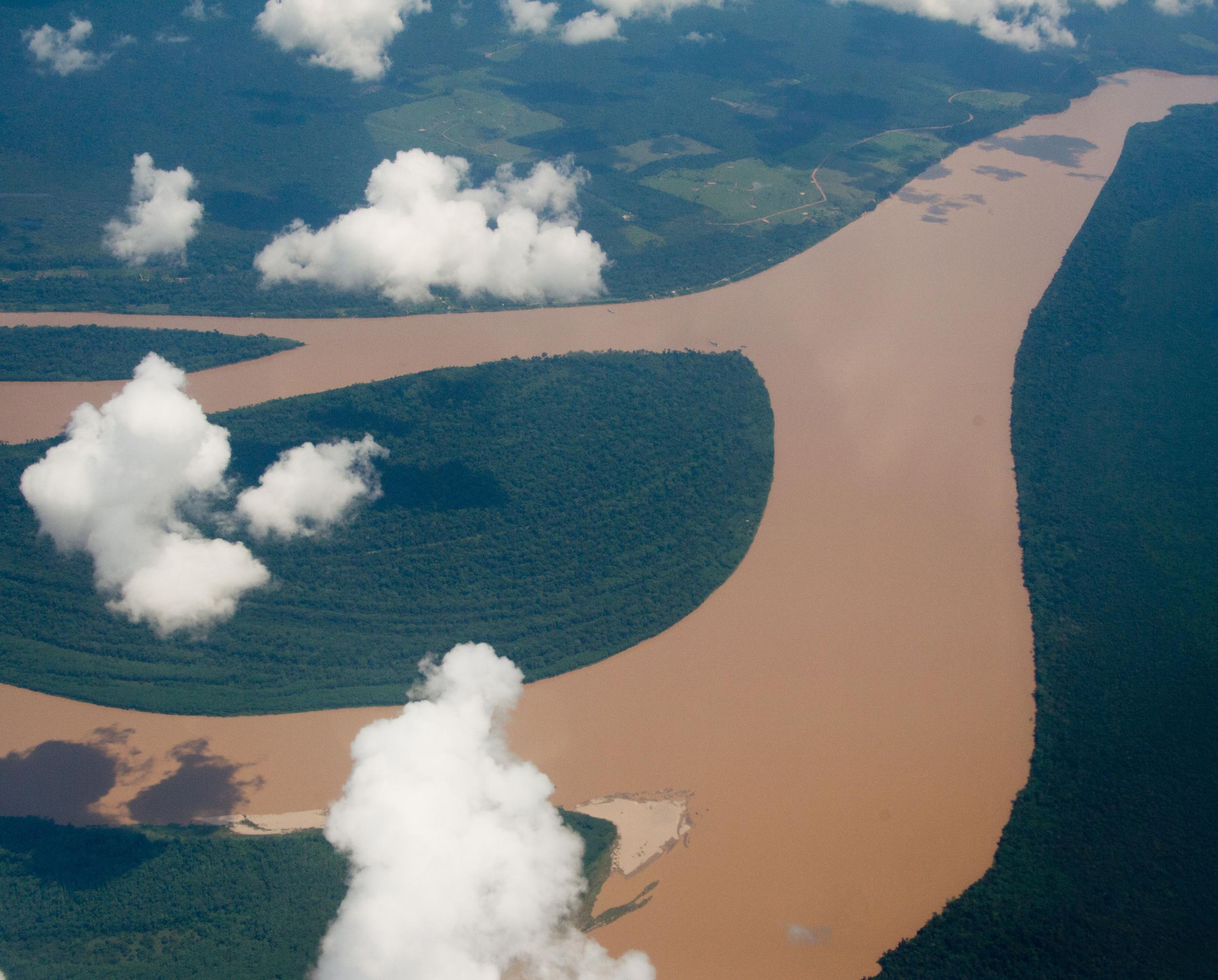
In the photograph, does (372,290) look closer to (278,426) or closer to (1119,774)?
(278,426)

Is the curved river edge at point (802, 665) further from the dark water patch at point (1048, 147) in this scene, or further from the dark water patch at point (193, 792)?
the dark water patch at point (1048, 147)

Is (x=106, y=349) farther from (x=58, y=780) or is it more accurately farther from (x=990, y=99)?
(x=990, y=99)

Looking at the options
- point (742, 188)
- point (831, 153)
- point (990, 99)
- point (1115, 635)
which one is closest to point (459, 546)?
point (1115, 635)

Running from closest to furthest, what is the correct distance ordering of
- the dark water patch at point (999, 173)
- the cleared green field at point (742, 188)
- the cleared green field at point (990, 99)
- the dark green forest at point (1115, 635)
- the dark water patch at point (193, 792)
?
Result: the dark green forest at point (1115, 635) < the dark water patch at point (193, 792) < the cleared green field at point (742, 188) < the dark water patch at point (999, 173) < the cleared green field at point (990, 99)

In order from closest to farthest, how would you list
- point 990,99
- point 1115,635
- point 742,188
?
1. point 1115,635
2. point 742,188
3. point 990,99

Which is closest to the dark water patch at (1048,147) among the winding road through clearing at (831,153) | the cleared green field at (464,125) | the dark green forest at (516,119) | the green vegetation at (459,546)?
the dark green forest at (516,119)

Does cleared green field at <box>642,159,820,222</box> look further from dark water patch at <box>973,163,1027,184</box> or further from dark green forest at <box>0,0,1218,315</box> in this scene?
dark water patch at <box>973,163,1027,184</box>
